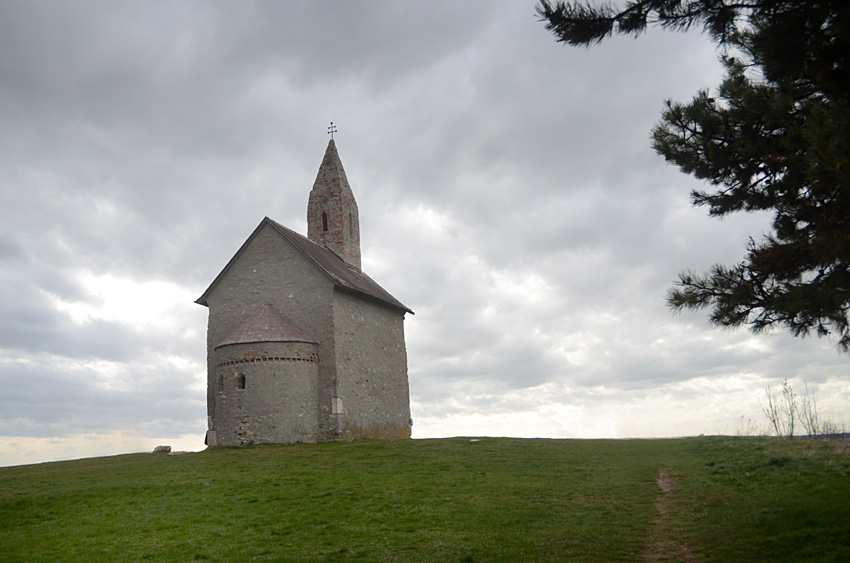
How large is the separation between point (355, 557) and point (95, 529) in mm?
6848

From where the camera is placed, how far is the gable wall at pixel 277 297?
3041 cm

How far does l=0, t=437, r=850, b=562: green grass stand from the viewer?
475 inches

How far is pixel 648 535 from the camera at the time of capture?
12961mm

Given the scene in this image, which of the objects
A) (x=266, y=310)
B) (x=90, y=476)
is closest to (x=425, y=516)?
(x=90, y=476)

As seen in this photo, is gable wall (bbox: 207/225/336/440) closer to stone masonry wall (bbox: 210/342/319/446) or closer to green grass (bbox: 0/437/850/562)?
stone masonry wall (bbox: 210/342/319/446)

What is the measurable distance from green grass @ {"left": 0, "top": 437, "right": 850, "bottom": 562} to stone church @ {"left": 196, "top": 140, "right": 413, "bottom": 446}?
14.6 ft

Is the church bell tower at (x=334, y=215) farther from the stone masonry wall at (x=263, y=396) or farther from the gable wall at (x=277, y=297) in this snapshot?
the stone masonry wall at (x=263, y=396)

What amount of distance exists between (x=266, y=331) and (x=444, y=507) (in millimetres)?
16249

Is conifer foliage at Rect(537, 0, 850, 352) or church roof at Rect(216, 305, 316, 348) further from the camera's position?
church roof at Rect(216, 305, 316, 348)

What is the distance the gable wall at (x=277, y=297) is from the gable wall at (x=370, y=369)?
Answer: 576mm

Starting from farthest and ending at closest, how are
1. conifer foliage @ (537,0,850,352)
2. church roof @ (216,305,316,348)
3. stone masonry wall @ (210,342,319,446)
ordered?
1. church roof @ (216,305,316,348)
2. stone masonry wall @ (210,342,319,446)
3. conifer foliage @ (537,0,850,352)

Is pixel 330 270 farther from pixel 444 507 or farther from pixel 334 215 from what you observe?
pixel 444 507

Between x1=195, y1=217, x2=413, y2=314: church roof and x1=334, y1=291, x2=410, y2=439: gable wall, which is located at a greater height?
x1=195, y1=217, x2=413, y2=314: church roof

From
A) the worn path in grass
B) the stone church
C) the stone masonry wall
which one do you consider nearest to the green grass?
the worn path in grass
